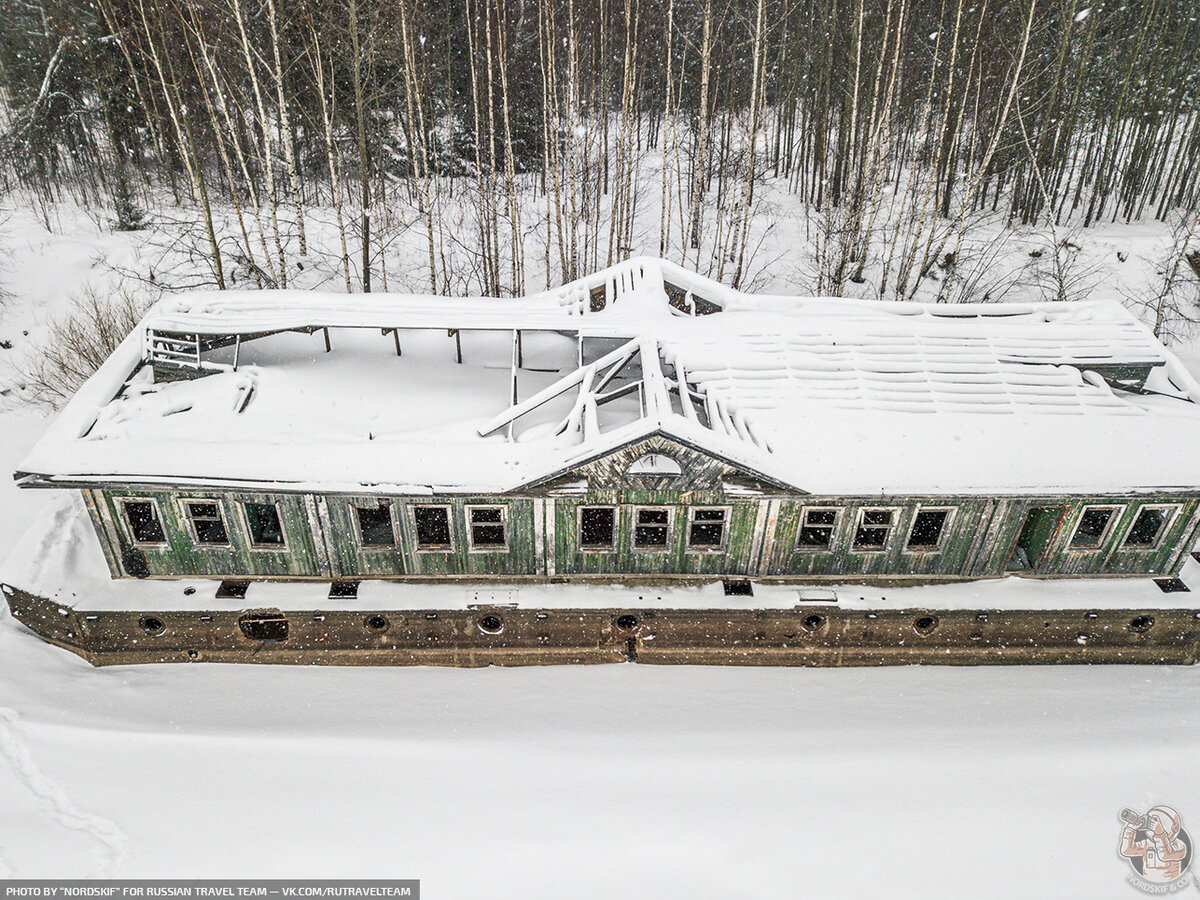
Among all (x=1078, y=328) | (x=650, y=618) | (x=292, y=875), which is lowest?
(x=292, y=875)

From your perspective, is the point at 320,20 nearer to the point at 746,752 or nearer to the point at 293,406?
the point at 293,406

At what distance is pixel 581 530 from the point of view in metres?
12.4

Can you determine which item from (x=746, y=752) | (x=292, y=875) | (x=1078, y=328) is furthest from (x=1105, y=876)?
(x=292, y=875)

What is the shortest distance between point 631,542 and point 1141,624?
29.1 ft

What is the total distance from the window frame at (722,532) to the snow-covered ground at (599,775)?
7.18ft

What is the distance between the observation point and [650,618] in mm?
12289

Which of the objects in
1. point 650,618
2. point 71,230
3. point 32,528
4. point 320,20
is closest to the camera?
point 650,618

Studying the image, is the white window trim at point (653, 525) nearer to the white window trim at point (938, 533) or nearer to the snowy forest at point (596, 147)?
the white window trim at point (938, 533)

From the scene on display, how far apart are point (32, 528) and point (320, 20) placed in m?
16.3

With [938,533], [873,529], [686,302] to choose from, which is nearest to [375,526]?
[686,302]

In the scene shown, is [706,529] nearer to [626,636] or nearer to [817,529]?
[817,529]

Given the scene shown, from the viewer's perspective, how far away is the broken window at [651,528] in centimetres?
1224

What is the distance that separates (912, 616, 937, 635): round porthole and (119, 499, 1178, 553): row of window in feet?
3.86

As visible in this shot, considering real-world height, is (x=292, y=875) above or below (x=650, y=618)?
below
